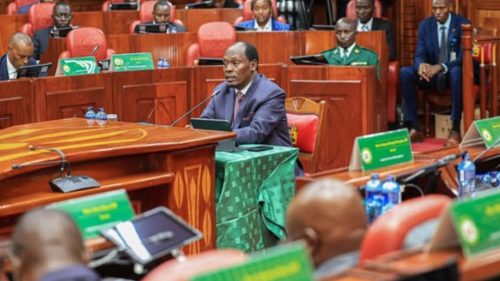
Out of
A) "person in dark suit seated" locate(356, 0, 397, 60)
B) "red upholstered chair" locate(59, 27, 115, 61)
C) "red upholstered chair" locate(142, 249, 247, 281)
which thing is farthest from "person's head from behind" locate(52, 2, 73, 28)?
"red upholstered chair" locate(142, 249, 247, 281)

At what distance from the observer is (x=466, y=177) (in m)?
3.92

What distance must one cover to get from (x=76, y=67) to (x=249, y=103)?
2.11 metres

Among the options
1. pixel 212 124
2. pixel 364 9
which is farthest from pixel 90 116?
pixel 364 9

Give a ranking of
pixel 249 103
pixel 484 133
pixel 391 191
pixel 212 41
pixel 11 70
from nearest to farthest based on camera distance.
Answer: pixel 391 191 < pixel 484 133 < pixel 249 103 < pixel 11 70 < pixel 212 41

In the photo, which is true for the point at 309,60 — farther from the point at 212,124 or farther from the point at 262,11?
the point at 212,124

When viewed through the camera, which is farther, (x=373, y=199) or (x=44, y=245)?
(x=373, y=199)

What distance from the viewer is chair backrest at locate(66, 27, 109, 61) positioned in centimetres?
841

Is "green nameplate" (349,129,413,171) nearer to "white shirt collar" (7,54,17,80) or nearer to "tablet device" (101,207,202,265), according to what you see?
"tablet device" (101,207,202,265)

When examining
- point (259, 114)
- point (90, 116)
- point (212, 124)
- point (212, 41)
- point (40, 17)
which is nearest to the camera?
point (212, 124)

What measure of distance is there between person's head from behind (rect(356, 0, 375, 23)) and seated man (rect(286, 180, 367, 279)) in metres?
6.85

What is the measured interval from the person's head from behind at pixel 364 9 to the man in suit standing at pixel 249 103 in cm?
372

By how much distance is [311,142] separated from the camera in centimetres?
562

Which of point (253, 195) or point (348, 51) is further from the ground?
point (348, 51)

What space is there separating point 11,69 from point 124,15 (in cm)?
330
